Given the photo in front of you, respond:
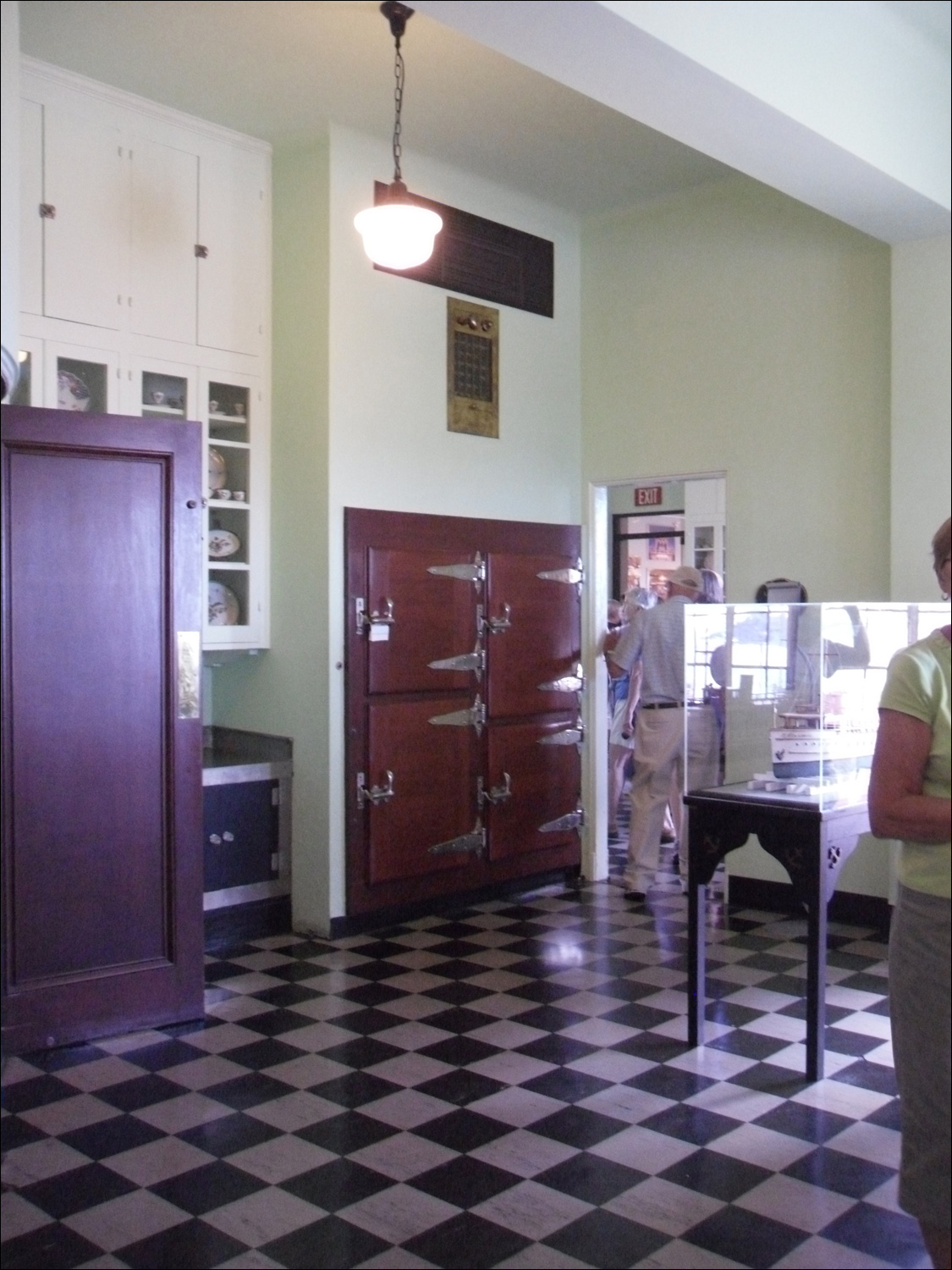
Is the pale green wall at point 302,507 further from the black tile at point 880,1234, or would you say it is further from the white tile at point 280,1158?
the black tile at point 880,1234

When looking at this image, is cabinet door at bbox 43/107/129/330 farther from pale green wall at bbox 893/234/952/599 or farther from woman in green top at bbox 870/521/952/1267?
woman in green top at bbox 870/521/952/1267

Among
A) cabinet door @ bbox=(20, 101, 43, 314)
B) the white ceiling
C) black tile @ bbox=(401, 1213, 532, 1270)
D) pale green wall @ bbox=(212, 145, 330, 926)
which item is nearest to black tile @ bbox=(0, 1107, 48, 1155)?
black tile @ bbox=(401, 1213, 532, 1270)

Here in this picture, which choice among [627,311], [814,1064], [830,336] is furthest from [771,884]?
[627,311]

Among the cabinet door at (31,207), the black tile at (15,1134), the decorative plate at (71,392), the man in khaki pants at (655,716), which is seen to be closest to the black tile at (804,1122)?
the black tile at (15,1134)

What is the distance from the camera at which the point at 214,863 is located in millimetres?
4961

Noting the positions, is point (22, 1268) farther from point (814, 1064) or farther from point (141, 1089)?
point (814, 1064)

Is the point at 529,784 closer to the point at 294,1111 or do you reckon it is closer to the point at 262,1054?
the point at 262,1054

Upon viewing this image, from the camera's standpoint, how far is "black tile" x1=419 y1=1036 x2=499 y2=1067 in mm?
3746

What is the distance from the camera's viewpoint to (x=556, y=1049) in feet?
12.6

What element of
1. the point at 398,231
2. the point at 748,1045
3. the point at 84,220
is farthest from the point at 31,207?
the point at 748,1045

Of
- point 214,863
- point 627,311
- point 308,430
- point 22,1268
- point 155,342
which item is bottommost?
point 22,1268

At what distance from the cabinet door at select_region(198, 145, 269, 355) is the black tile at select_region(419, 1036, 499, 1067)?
2993 mm

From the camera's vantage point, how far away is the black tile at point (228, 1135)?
3.12 m

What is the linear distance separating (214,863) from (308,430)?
187cm
